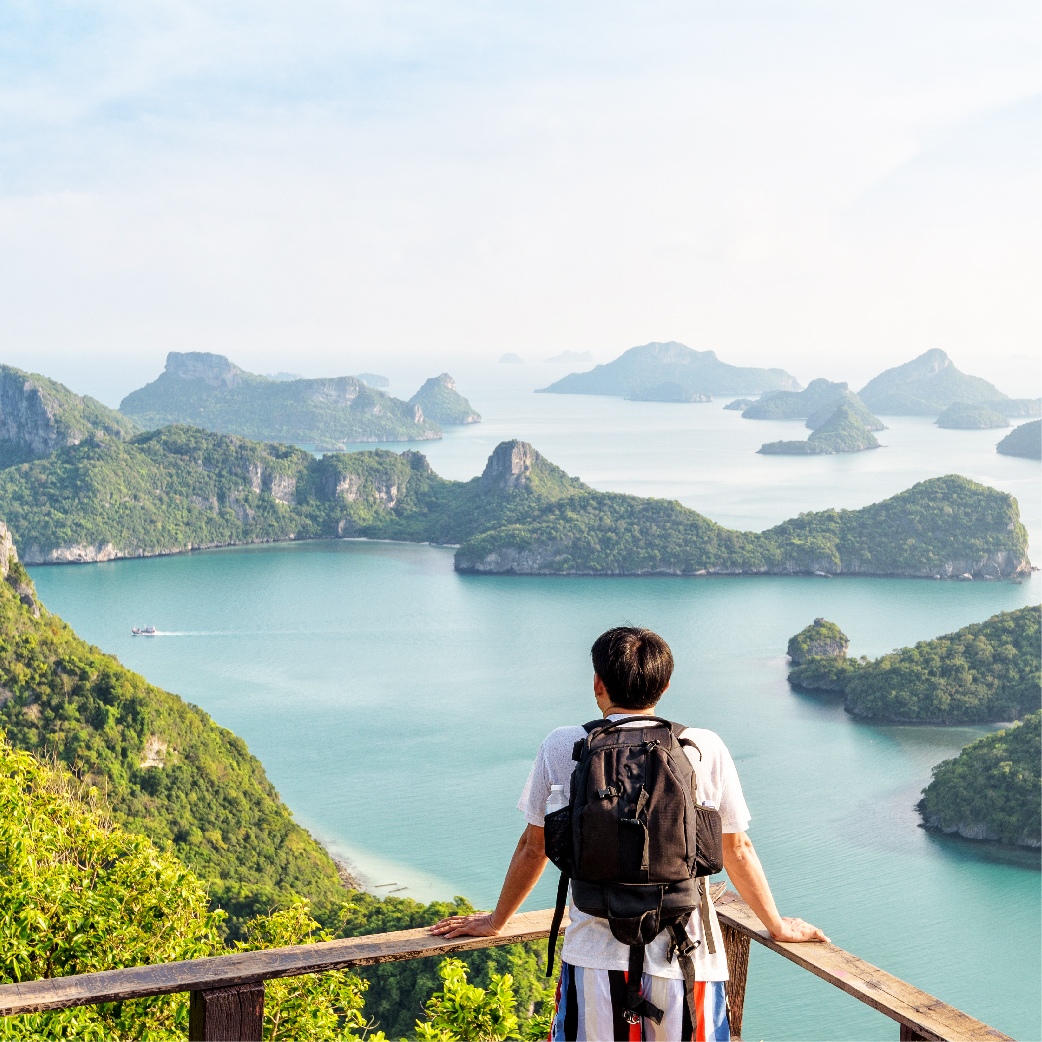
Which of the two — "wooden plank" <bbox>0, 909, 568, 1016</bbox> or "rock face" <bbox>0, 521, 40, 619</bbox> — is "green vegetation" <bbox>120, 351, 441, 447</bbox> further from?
"wooden plank" <bbox>0, 909, 568, 1016</bbox>

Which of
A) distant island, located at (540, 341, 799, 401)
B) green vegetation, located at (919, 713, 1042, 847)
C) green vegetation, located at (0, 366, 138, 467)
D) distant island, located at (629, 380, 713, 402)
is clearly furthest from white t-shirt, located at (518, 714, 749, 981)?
distant island, located at (540, 341, 799, 401)

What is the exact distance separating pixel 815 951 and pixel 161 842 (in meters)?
19.3

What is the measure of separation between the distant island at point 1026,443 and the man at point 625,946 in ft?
329

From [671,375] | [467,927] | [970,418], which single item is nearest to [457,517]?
[467,927]

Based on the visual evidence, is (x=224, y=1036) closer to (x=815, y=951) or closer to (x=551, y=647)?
(x=815, y=951)

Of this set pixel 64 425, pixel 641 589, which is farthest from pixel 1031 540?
pixel 64 425

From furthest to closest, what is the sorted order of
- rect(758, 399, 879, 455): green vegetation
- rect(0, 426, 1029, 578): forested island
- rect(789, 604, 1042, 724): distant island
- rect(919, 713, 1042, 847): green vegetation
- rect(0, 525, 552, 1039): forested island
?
rect(758, 399, 879, 455): green vegetation → rect(0, 426, 1029, 578): forested island → rect(789, 604, 1042, 724): distant island → rect(919, 713, 1042, 847): green vegetation → rect(0, 525, 552, 1039): forested island

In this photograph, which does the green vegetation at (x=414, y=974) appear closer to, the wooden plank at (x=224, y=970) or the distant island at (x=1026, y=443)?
the wooden plank at (x=224, y=970)

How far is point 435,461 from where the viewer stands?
100 m

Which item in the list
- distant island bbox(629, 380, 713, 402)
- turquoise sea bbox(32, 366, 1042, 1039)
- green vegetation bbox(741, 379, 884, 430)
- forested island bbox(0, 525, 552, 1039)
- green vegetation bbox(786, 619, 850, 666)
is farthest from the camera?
distant island bbox(629, 380, 713, 402)

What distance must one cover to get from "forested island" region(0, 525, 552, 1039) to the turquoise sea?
2.49 m

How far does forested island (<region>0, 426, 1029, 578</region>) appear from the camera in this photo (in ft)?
172

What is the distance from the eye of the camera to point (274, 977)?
6.07 feet

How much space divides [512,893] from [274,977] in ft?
1.52
